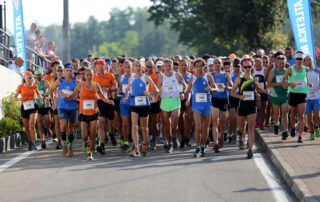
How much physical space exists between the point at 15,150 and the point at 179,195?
8.41 metres

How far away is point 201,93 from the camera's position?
16547mm

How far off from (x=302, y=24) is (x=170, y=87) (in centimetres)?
547

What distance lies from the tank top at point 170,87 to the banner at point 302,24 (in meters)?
4.85

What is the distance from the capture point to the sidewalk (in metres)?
11.3

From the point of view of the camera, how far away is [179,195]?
11.5 metres

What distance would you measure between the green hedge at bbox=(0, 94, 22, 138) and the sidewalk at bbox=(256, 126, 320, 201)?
590cm

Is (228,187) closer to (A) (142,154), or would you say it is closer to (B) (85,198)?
(B) (85,198)

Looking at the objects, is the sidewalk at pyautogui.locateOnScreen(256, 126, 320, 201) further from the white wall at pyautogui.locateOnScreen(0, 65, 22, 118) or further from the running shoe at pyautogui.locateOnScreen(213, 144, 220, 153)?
the white wall at pyautogui.locateOnScreen(0, 65, 22, 118)

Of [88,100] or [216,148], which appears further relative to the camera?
[216,148]

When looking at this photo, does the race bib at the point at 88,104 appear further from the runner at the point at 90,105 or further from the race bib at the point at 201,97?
the race bib at the point at 201,97

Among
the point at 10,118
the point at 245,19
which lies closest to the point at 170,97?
the point at 10,118

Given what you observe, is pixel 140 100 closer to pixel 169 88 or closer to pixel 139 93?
pixel 139 93

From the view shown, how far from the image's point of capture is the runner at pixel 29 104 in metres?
19.1

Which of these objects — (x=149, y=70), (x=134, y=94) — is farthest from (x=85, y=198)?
(x=149, y=70)
